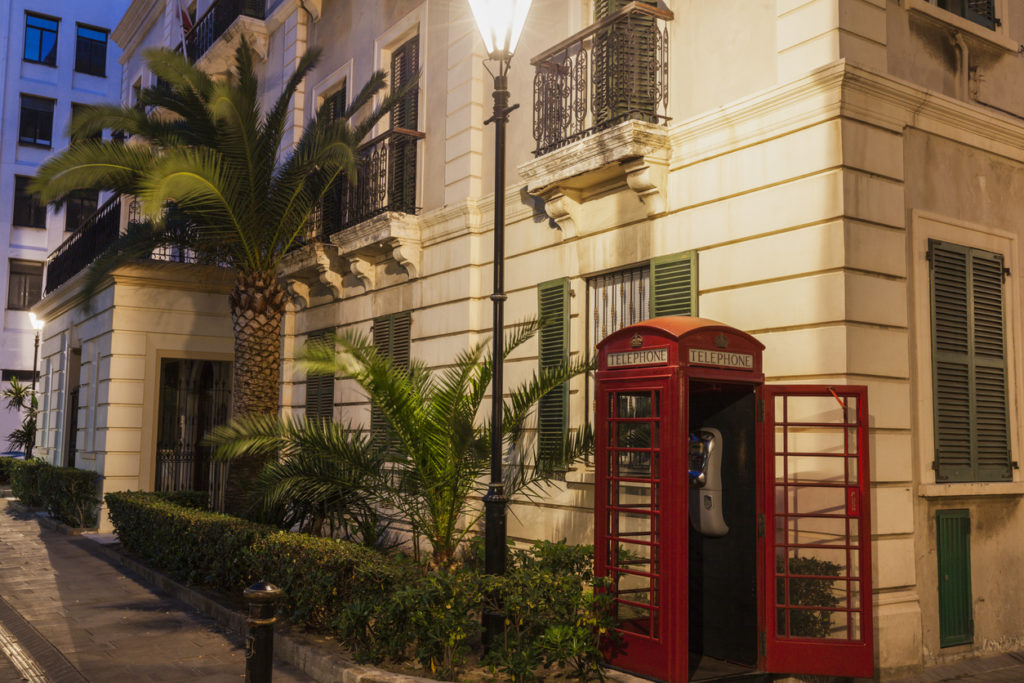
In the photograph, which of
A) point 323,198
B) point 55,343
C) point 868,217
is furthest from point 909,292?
point 55,343

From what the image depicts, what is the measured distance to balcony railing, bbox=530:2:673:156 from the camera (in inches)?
387

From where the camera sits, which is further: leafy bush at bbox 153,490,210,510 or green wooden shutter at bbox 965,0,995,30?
leafy bush at bbox 153,490,210,510

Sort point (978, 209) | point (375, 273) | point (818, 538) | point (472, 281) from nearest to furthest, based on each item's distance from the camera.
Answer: point (818, 538) < point (978, 209) < point (472, 281) < point (375, 273)

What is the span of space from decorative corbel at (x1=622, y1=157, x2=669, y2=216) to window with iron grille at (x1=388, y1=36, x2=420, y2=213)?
5194mm

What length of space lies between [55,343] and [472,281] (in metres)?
17.6

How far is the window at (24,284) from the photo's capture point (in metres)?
39.9

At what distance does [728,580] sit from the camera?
7566mm

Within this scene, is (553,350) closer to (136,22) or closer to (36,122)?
(136,22)

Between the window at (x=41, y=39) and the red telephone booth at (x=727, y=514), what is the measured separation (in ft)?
139

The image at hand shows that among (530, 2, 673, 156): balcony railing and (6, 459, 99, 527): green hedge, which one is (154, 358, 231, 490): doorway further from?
(530, 2, 673, 156): balcony railing

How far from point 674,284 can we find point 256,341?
6987mm

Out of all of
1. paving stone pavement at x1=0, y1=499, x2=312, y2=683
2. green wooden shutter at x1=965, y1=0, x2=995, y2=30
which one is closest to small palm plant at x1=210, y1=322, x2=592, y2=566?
paving stone pavement at x1=0, y1=499, x2=312, y2=683

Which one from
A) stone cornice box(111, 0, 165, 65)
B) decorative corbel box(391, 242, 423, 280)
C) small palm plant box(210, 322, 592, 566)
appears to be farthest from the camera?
stone cornice box(111, 0, 165, 65)

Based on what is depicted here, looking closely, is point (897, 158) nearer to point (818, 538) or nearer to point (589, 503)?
point (818, 538)
